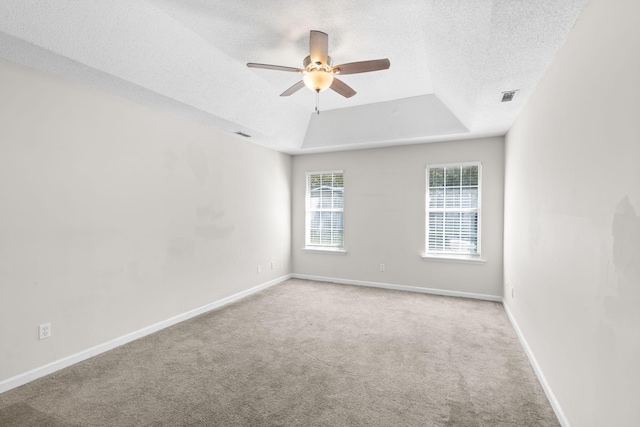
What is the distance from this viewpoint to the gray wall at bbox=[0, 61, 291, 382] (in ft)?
7.84

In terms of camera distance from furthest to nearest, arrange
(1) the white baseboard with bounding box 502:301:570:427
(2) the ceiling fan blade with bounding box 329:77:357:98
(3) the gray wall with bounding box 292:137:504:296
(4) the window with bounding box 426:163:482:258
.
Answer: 1. (4) the window with bounding box 426:163:482:258
2. (3) the gray wall with bounding box 292:137:504:296
3. (2) the ceiling fan blade with bounding box 329:77:357:98
4. (1) the white baseboard with bounding box 502:301:570:427

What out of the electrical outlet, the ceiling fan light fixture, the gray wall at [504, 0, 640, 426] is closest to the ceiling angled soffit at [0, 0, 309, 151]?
the ceiling fan light fixture

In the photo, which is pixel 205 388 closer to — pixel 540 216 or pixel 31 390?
pixel 31 390

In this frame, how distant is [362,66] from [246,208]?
305cm

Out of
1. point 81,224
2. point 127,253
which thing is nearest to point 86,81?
point 81,224

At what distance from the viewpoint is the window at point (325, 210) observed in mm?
5766

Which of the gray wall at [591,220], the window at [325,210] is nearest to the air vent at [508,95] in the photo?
the gray wall at [591,220]

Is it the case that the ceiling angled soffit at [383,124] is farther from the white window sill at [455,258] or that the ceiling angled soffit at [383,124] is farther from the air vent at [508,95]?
the white window sill at [455,258]

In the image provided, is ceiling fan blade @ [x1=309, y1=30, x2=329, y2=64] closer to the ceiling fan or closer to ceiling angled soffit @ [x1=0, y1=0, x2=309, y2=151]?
the ceiling fan

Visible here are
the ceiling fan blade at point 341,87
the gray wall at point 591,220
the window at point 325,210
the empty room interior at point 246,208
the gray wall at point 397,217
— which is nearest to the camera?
the gray wall at point 591,220

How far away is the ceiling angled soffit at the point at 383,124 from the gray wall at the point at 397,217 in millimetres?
443

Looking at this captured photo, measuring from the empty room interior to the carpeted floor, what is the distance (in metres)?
0.02

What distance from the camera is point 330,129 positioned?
16.3ft

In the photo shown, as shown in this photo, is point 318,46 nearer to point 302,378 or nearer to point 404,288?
point 302,378
